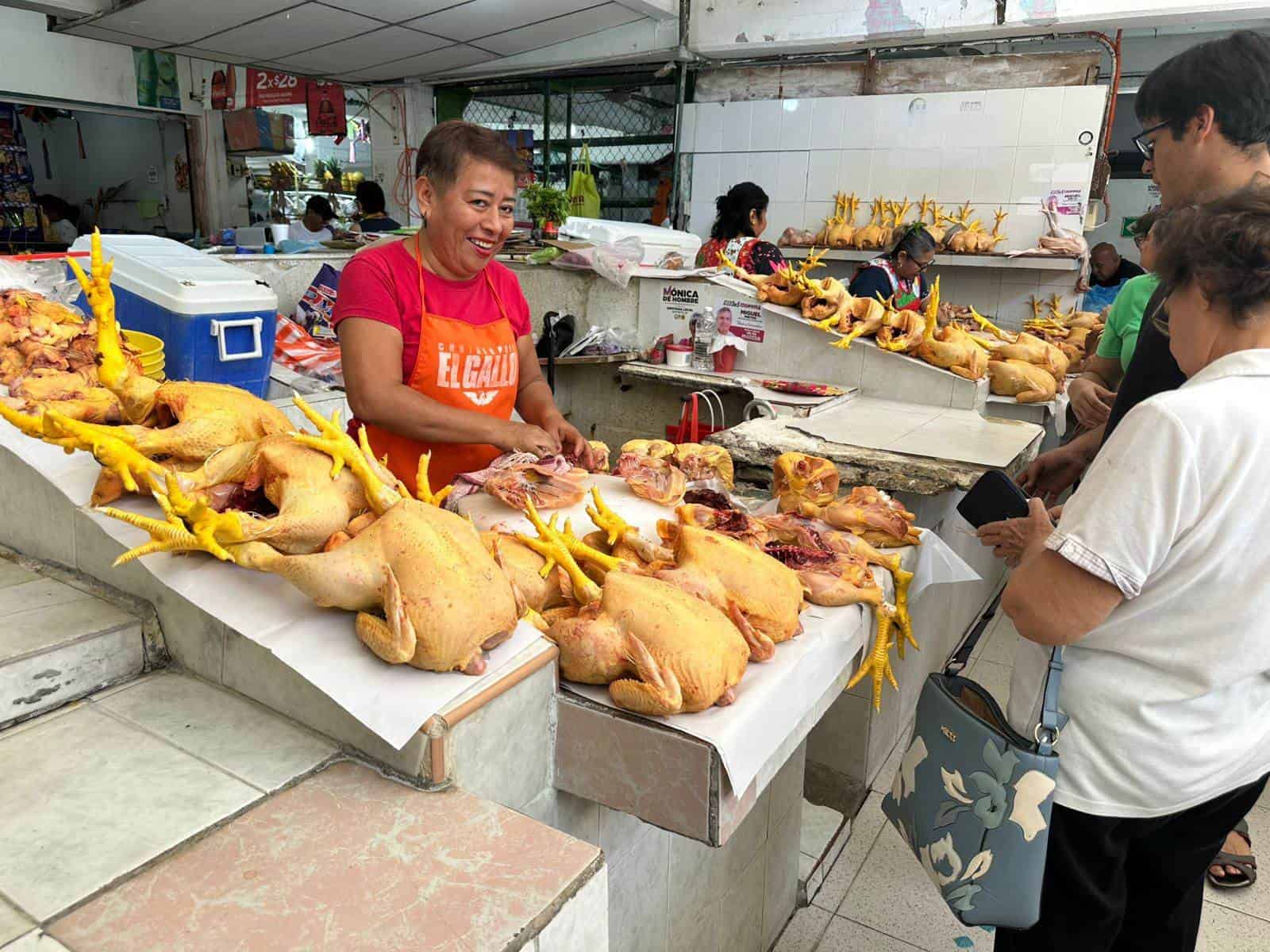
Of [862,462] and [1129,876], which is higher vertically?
[862,462]

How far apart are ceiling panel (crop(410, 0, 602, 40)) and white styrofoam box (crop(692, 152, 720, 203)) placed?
5.86 ft

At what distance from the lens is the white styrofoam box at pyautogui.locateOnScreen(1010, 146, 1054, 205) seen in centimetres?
668

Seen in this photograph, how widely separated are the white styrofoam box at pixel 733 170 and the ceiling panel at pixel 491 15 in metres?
1.87

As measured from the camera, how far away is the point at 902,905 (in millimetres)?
2557

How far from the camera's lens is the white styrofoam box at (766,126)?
7.64 meters

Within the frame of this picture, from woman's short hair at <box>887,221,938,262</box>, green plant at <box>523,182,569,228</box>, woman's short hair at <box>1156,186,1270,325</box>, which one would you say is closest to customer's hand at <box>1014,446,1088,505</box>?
woman's short hair at <box>1156,186,1270,325</box>

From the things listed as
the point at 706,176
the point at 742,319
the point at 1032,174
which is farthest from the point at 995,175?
the point at 742,319

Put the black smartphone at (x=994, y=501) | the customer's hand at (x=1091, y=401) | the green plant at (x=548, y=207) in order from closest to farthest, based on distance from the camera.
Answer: the black smartphone at (x=994, y=501)
the customer's hand at (x=1091, y=401)
the green plant at (x=548, y=207)

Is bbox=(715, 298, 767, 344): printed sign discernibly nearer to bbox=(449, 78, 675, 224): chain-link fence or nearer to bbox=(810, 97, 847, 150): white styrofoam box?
bbox=(810, 97, 847, 150): white styrofoam box

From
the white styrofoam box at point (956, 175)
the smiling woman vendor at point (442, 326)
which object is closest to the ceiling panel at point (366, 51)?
the white styrofoam box at point (956, 175)

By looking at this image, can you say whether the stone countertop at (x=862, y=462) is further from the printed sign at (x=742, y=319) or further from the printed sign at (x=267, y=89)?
the printed sign at (x=267, y=89)

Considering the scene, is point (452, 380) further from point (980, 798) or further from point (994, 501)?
point (980, 798)

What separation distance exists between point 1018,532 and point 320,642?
133cm

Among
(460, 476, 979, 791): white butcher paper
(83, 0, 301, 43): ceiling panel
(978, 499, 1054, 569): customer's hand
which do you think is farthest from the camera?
(83, 0, 301, 43): ceiling panel
